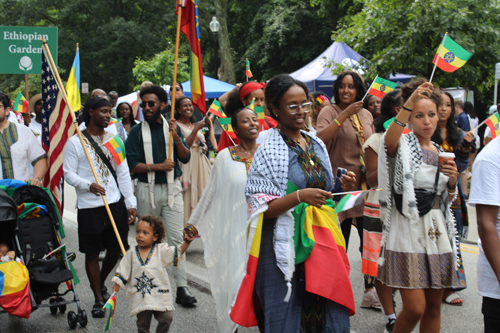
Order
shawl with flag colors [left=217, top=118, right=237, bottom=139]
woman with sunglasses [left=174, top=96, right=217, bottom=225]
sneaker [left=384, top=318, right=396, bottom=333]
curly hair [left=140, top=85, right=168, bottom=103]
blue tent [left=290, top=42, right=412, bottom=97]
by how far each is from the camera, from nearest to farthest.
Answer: sneaker [left=384, top=318, right=396, bottom=333], shawl with flag colors [left=217, top=118, right=237, bottom=139], curly hair [left=140, top=85, right=168, bottom=103], woman with sunglasses [left=174, top=96, right=217, bottom=225], blue tent [left=290, top=42, right=412, bottom=97]

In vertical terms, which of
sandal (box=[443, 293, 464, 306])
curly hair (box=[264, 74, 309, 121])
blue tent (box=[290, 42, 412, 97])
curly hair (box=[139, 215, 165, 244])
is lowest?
sandal (box=[443, 293, 464, 306])

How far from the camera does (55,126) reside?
5.61 metres

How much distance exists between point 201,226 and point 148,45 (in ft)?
108

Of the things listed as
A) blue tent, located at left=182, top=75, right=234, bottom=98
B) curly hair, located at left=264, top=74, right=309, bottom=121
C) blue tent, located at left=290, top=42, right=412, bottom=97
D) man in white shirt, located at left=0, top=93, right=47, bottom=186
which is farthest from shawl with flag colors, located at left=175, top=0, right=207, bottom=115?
blue tent, located at left=182, top=75, right=234, bottom=98

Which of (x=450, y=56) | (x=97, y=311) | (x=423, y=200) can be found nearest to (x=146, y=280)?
(x=97, y=311)

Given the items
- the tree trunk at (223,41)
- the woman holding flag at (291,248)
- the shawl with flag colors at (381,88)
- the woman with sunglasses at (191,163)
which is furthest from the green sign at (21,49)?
the tree trunk at (223,41)

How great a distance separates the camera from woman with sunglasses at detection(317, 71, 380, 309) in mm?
5148

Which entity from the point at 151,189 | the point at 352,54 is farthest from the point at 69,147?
the point at 352,54

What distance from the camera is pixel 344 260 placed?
3.03 meters

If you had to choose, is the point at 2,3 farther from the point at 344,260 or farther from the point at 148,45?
the point at 344,260

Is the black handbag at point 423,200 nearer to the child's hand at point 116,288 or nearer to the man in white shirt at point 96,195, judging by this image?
the child's hand at point 116,288

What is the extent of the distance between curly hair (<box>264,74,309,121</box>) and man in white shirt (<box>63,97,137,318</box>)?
8.34 feet

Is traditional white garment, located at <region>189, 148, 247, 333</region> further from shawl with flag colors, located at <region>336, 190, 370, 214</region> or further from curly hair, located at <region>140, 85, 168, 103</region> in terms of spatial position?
curly hair, located at <region>140, 85, 168, 103</region>

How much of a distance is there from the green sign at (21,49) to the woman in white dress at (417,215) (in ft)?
21.8
